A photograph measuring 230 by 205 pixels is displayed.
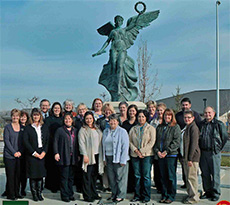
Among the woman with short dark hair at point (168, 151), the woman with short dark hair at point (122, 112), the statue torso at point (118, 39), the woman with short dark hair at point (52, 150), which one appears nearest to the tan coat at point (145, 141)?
the woman with short dark hair at point (168, 151)

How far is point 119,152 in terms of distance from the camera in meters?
4.71

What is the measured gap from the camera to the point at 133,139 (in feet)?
15.9

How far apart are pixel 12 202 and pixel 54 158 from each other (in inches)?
38.6

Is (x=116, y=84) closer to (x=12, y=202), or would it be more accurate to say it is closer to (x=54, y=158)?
(x=54, y=158)

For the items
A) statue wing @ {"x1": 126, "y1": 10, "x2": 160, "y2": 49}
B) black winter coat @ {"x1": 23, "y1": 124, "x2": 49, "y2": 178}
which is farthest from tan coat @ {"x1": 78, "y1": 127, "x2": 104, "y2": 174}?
statue wing @ {"x1": 126, "y1": 10, "x2": 160, "y2": 49}

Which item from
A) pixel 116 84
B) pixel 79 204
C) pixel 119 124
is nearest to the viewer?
pixel 79 204

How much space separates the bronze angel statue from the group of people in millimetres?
4411

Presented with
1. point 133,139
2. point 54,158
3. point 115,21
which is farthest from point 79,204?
point 115,21

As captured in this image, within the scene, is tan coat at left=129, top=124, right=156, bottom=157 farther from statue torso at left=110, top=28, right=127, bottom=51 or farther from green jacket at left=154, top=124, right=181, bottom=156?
statue torso at left=110, top=28, right=127, bottom=51

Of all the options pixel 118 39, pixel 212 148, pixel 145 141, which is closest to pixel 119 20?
pixel 118 39

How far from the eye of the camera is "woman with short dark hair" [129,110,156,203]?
479cm

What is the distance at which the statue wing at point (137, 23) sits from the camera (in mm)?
9609

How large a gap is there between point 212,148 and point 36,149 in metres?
2.95

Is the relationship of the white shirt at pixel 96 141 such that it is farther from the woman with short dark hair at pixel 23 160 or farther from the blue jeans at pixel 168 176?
the woman with short dark hair at pixel 23 160
